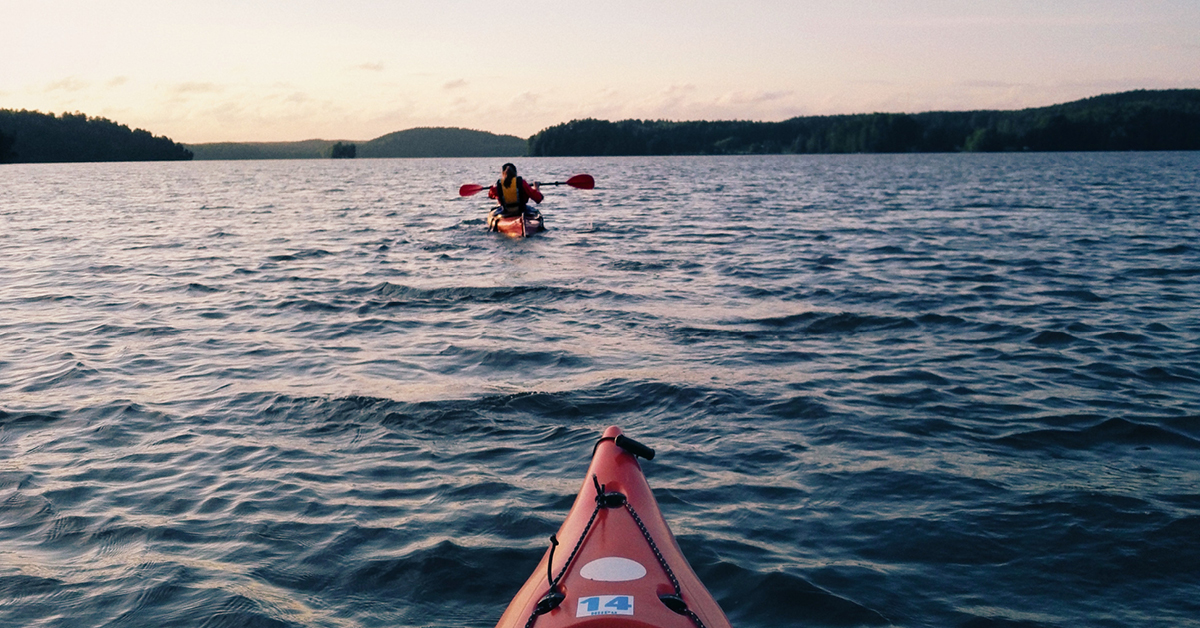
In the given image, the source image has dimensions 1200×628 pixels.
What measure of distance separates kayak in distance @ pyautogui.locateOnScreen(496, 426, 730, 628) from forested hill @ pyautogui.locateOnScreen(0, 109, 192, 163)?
448 ft

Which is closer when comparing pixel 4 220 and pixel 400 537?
pixel 400 537

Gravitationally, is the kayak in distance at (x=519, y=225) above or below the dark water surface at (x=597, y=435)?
above

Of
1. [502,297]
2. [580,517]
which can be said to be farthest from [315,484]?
[502,297]

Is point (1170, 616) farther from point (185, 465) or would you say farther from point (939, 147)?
point (939, 147)

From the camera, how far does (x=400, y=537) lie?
4441mm

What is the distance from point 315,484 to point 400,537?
1.01m

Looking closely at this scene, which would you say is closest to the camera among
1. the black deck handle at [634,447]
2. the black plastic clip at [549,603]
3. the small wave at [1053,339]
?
the black plastic clip at [549,603]

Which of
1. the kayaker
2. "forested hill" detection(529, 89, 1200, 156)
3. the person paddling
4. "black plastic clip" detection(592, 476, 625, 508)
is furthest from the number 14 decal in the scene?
"forested hill" detection(529, 89, 1200, 156)

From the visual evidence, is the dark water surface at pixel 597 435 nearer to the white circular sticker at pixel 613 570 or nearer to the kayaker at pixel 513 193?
the white circular sticker at pixel 613 570

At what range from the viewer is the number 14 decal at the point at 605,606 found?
2.67m

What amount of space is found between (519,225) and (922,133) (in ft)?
407

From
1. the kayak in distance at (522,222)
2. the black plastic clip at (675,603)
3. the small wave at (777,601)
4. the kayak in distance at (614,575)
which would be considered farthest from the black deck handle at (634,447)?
the kayak in distance at (522,222)

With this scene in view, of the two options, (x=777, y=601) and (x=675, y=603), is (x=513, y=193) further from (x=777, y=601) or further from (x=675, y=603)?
(x=675, y=603)

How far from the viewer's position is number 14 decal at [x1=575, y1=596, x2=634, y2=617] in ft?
8.75
